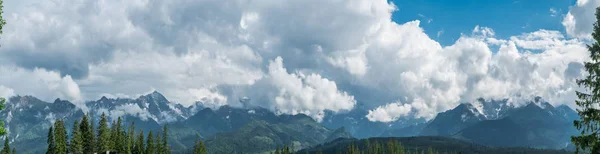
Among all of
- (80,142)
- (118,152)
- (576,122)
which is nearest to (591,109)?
(576,122)

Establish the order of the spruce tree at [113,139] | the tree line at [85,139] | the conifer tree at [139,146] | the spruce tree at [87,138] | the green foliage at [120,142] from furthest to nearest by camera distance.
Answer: the conifer tree at [139,146] < the green foliage at [120,142] < the spruce tree at [113,139] < the spruce tree at [87,138] < the tree line at [85,139]

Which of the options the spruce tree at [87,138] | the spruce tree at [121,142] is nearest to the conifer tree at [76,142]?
the spruce tree at [87,138]

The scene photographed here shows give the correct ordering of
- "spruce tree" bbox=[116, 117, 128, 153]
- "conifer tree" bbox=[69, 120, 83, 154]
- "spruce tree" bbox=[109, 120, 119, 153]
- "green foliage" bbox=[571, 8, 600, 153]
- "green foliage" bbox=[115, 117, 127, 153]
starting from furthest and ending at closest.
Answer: "spruce tree" bbox=[116, 117, 128, 153]
"green foliage" bbox=[115, 117, 127, 153]
"spruce tree" bbox=[109, 120, 119, 153]
"conifer tree" bbox=[69, 120, 83, 154]
"green foliage" bbox=[571, 8, 600, 153]

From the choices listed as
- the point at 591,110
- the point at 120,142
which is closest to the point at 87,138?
the point at 120,142

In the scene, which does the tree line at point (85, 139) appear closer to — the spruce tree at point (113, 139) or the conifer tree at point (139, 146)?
the spruce tree at point (113, 139)

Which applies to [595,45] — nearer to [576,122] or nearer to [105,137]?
[576,122]

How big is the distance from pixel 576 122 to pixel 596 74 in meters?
3.31

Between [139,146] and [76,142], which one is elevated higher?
[139,146]

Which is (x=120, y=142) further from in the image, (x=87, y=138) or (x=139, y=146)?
(x=87, y=138)

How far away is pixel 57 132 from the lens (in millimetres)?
139625

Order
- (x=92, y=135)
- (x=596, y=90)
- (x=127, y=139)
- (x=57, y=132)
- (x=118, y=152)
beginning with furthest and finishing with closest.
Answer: (x=127, y=139) < (x=118, y=152) < (x=92, y=135) < (x=57, y=132) < (x=596, y=90)

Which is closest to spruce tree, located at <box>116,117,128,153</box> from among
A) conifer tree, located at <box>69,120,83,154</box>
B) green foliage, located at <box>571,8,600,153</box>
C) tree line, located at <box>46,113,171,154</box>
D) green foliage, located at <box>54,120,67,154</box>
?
tree line, located at <box>46,113,171,154</box>

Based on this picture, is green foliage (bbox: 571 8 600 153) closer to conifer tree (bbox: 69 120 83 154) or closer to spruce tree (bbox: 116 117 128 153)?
conifer tree (bbox: 69 120 83 154)

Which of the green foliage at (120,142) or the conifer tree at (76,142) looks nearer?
the conifer tree at (76,142)
